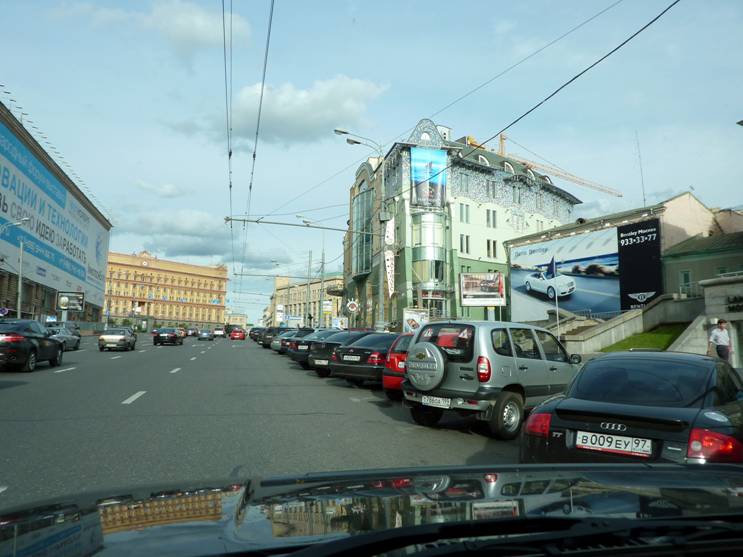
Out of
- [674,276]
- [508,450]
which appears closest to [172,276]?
[674,276]

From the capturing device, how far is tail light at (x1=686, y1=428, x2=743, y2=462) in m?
4.39

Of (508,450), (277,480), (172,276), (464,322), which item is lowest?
(508,450)

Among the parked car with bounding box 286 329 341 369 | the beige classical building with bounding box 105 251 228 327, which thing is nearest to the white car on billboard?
the parked car with bounding box 286 329 341 369

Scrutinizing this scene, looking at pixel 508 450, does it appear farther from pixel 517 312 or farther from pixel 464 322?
pixel 517 312

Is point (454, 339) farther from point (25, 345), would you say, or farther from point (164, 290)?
point (164, 290)

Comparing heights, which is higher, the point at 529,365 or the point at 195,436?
the point at 529,365

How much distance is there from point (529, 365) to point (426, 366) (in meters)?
1.70

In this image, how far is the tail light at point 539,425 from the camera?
509cm

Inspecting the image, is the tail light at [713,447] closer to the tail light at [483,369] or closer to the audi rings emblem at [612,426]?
the audi rings emblem at [612,426]

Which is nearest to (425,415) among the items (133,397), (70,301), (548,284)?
(133,397)

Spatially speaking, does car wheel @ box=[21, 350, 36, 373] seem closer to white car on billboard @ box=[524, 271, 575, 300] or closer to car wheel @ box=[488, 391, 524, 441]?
car wheel @ box=[488, 391, 524, 441]

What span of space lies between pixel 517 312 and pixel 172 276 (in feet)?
349

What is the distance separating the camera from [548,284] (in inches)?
1796

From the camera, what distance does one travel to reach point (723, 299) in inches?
902
